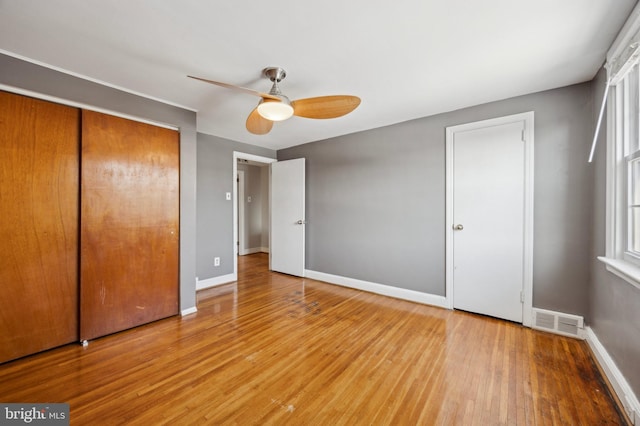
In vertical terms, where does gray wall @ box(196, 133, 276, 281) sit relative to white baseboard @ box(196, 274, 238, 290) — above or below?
above

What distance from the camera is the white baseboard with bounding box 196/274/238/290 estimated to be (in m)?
3.58

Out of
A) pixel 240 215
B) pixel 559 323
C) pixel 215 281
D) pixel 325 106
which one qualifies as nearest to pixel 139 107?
pixel 325 106

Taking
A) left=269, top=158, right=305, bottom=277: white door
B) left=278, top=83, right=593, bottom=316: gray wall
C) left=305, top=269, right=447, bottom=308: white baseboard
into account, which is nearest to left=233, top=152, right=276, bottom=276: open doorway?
left=269, top=158, right=305, bottom=277: white door

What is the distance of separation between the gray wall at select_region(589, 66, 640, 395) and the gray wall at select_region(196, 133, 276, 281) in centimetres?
412

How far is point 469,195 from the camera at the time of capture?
2.70m

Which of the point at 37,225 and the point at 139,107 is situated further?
the point at 139,107

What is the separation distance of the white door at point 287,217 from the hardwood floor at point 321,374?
1.70m

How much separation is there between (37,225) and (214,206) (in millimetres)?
1995

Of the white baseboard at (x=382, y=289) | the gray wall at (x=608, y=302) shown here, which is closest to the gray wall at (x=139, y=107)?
the white baseboard at (x=382, y=289)

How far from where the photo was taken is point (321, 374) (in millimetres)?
1739

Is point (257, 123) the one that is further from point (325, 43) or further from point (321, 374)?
point (321, 374)

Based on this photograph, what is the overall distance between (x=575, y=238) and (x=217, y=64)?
3404 millimetres

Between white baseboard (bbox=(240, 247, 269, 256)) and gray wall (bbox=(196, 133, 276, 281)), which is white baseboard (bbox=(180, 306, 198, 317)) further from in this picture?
white baseboard (bbox=(240, 247, 269, 256))

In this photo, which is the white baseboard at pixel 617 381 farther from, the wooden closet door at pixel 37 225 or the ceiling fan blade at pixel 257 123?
the wooden closet door at pixel 37 225
